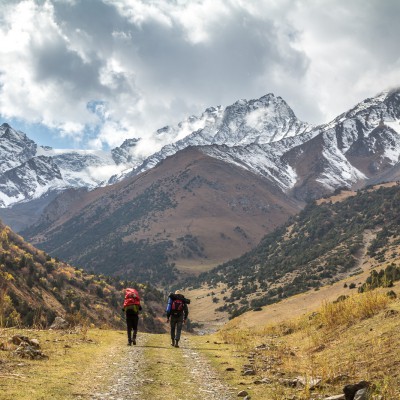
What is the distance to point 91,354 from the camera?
15633 mm

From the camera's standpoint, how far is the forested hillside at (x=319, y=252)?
113 meters

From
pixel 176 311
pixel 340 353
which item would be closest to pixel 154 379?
pixel 340 353

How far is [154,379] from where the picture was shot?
464 inches

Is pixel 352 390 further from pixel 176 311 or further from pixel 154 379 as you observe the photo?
pixel 176 311

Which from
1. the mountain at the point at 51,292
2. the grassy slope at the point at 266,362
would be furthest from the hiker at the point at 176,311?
the mountain at the point at 51,292

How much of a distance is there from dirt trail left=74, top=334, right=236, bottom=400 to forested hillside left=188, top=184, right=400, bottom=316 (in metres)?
78.6

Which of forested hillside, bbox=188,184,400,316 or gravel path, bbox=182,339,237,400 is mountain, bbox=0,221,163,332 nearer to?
gravel path, bbox=182,339,237,400

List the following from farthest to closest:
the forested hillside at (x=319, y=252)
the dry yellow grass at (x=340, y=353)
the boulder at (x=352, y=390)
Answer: the forested hillside at (x=319, y=252) < the dry yellow grass at (x=340, y=353) < the boulder at (x=352, y=390)

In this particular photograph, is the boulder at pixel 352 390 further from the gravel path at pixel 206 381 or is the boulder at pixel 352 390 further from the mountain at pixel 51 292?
the mountain at pixel 51 292

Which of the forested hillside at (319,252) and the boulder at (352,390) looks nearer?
the boulder at (352,390)

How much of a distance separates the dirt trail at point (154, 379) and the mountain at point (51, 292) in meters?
23.0

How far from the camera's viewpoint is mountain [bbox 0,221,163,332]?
44109 millimetres

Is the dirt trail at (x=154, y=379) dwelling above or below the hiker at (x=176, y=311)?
below

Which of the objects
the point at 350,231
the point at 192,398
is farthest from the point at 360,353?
the point at 350,231
